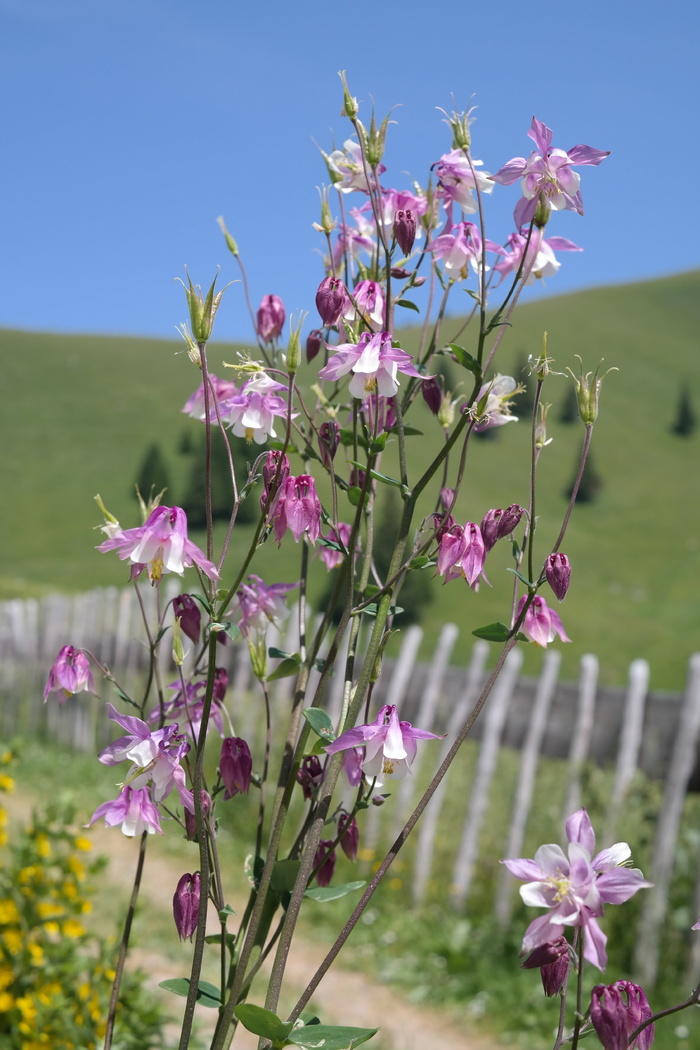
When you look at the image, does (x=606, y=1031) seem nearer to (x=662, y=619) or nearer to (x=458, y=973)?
(x=458, y=973)

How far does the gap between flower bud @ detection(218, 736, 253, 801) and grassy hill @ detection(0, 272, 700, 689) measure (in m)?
36.0

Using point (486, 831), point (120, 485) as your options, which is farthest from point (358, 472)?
point (120, 485)

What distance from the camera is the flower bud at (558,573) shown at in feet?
4.29

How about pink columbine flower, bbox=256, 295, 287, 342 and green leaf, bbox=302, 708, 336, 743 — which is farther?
pink columbine flower, bbox=256, 295, 287, 342

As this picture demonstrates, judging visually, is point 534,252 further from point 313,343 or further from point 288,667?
point 288,667

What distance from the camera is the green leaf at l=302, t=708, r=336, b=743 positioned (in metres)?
1.36

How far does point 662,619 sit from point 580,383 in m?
51.2

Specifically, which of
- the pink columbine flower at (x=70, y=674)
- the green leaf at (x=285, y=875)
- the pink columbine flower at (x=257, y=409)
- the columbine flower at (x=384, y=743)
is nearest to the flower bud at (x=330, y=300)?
the pink columbine flower at (x=257, y=409)

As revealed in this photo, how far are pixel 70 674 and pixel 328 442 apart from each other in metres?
0.62

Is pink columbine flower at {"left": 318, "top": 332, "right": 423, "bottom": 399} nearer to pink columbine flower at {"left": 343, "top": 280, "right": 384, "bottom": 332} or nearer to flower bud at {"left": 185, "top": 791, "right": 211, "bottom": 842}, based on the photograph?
pink columbine flower at {"left": 343, "top": 280, "right": 384, "bottom": 332}

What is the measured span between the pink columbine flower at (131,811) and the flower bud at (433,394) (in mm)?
789

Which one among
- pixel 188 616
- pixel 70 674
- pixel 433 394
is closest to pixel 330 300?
pixel 433 394

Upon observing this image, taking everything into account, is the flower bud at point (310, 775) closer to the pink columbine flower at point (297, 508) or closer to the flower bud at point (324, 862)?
the flower bud at point (324, 862)

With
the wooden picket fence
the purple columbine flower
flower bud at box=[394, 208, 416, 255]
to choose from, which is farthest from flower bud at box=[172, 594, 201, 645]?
the wooden picket fence
